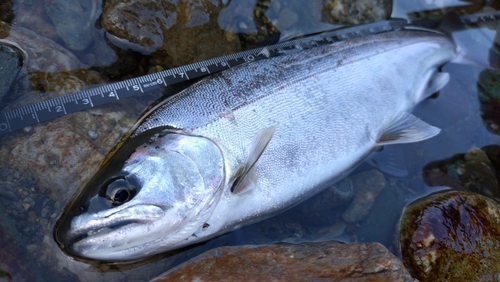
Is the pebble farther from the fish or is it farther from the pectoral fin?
the pectoral fin

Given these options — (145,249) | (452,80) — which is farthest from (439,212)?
(145,249)

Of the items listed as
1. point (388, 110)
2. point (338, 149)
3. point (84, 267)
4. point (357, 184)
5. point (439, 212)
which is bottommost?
point (84, 267)

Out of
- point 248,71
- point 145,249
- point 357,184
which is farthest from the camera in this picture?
point 357,184

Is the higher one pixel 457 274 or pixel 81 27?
pixel 81 27

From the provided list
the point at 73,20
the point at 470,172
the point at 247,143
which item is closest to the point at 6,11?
the point at 73,20

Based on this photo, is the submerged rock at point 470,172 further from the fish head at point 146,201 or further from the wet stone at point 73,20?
the wet stone at point 73,20

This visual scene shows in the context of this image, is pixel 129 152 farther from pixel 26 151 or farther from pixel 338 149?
pixel 338 149

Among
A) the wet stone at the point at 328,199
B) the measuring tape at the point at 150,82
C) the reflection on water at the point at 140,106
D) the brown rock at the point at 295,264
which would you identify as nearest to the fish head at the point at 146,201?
the brown rock at the point at 295,264
